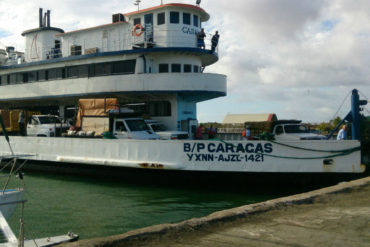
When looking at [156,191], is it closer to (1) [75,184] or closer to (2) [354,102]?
(1) [75,184]

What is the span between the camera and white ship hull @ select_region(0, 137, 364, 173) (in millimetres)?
9711

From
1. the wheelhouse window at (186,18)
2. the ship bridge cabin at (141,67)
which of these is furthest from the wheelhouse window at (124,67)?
the wheelhouse window at (186,18)

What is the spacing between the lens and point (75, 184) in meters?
12.2

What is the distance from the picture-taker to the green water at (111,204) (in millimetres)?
7402

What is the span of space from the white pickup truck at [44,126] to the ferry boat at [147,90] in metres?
0.64

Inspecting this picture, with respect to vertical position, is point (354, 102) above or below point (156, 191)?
above

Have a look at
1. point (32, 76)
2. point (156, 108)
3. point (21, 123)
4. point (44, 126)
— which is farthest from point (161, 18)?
point (32, 76)

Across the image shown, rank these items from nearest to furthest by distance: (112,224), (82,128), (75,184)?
(112,224) < (75,184) < (82,128)

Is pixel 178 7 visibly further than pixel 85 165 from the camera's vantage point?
Yes

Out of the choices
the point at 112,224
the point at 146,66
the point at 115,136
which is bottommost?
the point at 112,224

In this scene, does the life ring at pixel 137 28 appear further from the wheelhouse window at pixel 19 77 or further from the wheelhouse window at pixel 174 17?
the wheelhouse window at pixel 19 77

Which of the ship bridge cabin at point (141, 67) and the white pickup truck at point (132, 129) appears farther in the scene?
the ship bridge cabin at point (141, 67)

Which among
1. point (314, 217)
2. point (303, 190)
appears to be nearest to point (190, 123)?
point (303, 190)

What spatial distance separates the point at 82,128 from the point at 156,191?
4.42 metres
